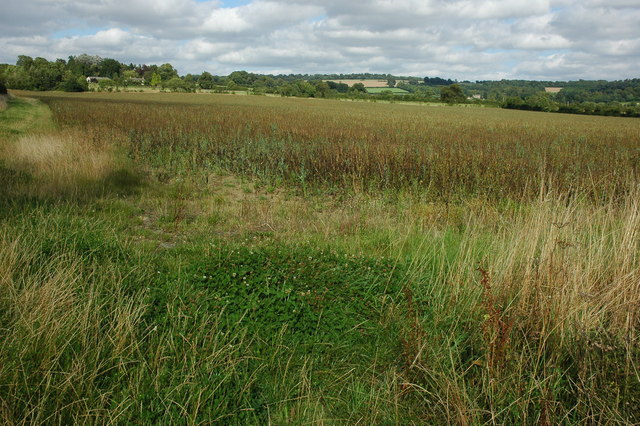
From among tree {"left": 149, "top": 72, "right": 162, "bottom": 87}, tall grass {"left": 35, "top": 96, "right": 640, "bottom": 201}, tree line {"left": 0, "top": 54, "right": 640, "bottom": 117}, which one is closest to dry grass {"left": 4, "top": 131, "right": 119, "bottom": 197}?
tall grass {"left": 35, "top": 96, "right": 640, "bottom": 201}

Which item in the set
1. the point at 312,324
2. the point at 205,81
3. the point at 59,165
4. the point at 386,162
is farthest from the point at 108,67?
the point at 312,324

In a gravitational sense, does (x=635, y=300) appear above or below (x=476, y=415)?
above

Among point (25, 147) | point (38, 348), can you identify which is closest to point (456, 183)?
point (38, 348)

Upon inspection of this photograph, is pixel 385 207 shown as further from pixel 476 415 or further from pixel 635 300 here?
pixel 476 415

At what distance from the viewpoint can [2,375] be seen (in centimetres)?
293

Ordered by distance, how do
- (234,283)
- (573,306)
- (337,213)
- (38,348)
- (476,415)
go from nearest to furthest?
(476,415) → (38,348) → (573,306) → (234,283) → (337,213)

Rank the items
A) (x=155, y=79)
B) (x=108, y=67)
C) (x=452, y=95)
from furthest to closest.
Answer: (x=108, y=67) → (x=155, y=79) → (x=452, y=95)

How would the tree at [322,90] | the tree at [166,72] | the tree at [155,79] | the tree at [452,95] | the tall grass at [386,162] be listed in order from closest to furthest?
the tall grass at [386,162] < the tree at [452,95] < the tree at [322,90] < the tree at [155,79] < the tree at [166,72]

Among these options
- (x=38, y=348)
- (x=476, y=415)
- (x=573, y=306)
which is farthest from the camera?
(x=573, y=306)

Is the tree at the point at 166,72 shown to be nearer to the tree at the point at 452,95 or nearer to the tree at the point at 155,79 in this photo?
the tree at the point at 155,79

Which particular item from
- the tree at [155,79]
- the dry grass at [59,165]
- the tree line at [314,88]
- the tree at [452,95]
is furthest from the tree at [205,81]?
the dry grass at [59,165]

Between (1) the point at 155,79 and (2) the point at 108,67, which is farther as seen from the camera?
(2) the point at 108,67

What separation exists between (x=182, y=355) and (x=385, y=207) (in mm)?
5765

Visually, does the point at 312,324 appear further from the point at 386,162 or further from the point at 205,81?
the point at 205,81
